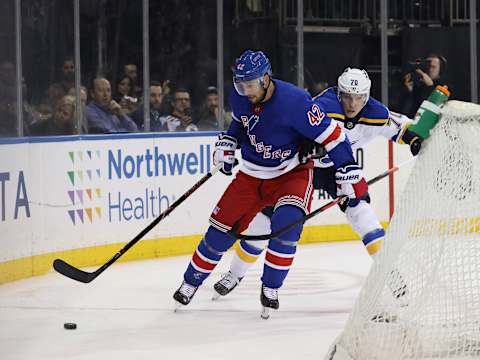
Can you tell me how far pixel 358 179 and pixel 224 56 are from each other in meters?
3.18

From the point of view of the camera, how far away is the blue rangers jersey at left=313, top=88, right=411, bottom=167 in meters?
5.46

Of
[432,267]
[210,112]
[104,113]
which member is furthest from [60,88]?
[432,267]

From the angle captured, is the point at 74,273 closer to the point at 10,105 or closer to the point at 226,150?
the point at 226,150

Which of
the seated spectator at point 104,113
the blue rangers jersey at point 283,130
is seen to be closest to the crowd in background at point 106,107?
the seated spectator at point 104,113

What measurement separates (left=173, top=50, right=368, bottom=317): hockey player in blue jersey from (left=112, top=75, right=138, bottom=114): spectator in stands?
2184 millimetres

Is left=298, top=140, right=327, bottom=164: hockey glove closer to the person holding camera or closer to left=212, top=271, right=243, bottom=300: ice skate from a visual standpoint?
left=212, top=271, right=243, bottom=300: ice skate

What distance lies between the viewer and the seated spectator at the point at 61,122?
21.9 ft

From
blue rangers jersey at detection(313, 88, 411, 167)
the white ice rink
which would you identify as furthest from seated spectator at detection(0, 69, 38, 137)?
blue rangers jersey at detection(313, 88, 411, 167)

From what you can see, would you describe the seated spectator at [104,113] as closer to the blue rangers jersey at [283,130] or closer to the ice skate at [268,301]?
the blue rangers jersey at [283,130]

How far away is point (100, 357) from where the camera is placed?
173 inches

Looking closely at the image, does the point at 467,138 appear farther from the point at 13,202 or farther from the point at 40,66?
the point at 40,66

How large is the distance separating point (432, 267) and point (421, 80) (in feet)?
17.0

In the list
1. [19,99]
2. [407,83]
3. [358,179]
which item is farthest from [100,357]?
[407,83]

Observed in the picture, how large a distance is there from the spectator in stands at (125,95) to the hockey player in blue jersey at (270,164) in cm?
218
